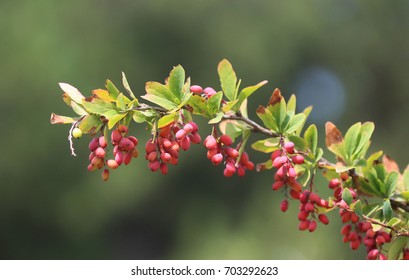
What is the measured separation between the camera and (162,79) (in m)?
9.06

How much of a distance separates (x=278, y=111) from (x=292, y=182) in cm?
13

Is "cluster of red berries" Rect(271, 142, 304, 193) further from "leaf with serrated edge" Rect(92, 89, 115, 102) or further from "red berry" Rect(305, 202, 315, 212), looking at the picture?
"leaf with serrated edge" Rect(92, 89, 115, 102)

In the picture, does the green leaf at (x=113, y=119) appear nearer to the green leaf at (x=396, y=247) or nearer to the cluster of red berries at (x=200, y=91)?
the cluster of red berries at (x=200, y=91)

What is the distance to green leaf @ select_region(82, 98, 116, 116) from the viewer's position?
40.7 inches

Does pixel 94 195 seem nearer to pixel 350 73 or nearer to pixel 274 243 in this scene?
pixel 274 243

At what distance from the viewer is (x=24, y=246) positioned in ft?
31.7

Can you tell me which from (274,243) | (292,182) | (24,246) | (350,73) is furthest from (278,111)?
(350,73)

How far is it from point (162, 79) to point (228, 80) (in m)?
7.98

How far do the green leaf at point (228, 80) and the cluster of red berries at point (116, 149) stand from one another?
177 millimetres

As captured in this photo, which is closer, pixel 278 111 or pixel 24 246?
pixel 278 111

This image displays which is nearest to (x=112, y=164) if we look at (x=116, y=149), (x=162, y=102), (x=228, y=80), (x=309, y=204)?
(x=116, y=149)

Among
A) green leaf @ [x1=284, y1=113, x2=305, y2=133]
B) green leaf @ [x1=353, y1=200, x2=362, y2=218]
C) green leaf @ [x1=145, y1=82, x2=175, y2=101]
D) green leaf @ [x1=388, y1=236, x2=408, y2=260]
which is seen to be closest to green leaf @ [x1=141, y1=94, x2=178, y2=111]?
green leaf @ [x1=145, y1=82, x2=175, y2=101]

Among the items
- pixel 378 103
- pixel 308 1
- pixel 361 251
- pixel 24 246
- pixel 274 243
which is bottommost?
pixel 361 251

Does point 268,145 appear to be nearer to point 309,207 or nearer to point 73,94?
point 309,207
